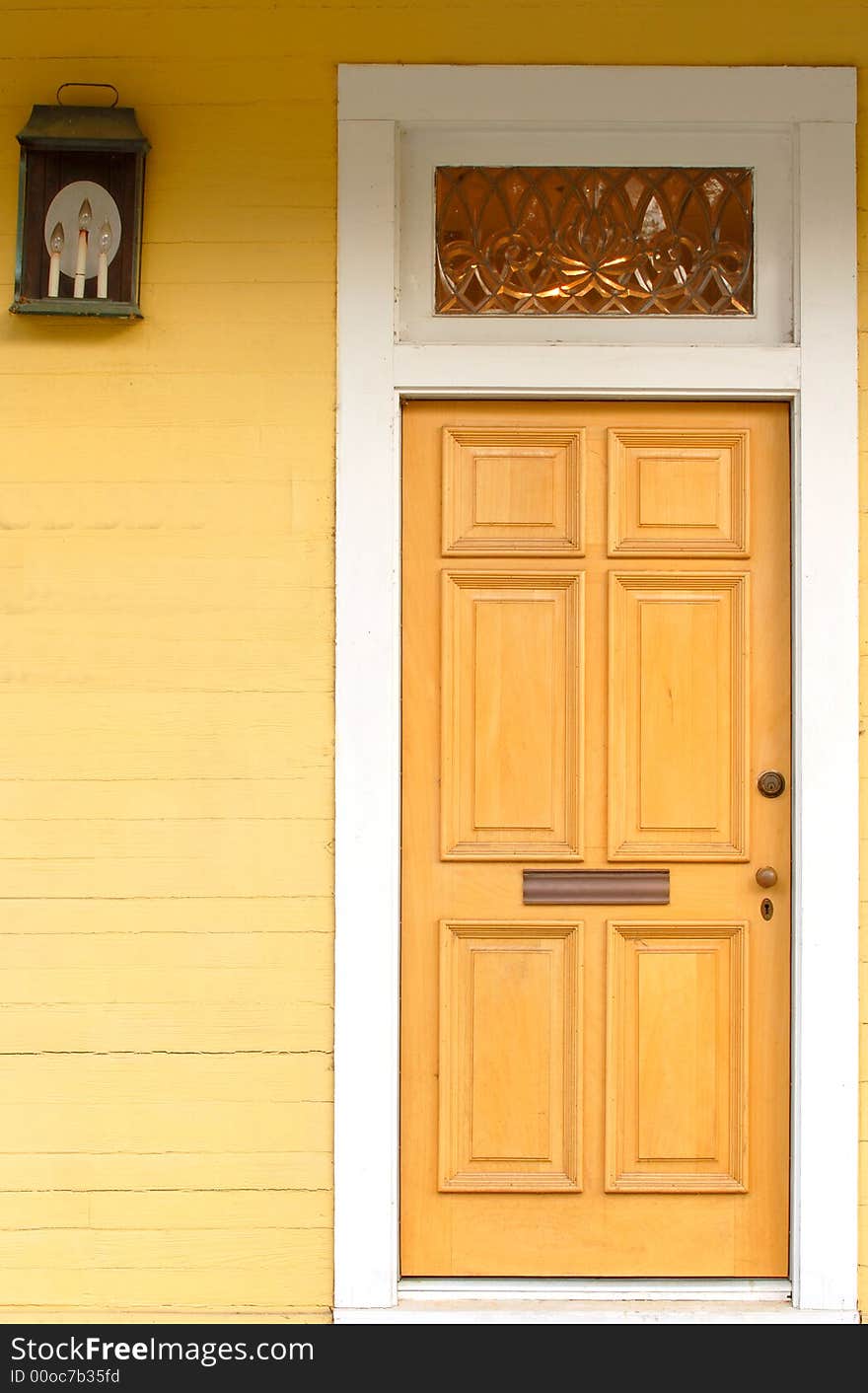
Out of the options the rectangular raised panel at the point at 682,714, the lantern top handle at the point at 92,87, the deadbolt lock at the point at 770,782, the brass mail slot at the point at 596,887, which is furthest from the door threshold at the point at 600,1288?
the lantern top handle at the point at 92,87

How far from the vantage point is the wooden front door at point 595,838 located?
99.0 inches

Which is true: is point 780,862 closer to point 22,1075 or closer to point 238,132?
point 22,1075

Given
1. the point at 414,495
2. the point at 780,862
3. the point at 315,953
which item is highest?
the point at 414,495

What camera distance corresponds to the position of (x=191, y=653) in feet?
8.13

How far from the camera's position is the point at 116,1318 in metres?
2.44

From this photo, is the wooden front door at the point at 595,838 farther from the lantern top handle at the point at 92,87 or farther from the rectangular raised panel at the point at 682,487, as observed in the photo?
the lantern top handle at the point at 92,87

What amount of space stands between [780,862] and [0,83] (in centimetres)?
242

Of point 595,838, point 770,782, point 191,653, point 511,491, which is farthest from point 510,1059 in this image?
point 511,491

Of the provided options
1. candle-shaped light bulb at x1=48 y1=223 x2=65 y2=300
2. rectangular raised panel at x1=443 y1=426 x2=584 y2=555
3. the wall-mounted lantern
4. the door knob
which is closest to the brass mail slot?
the door knob

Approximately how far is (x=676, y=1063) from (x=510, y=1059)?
0.37 metres

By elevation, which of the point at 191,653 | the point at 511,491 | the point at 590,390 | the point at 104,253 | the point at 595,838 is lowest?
the point at 595,838

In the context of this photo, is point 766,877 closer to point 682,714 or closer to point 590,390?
point 682,714

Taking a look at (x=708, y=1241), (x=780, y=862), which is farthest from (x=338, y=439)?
(x=708, y=1241)

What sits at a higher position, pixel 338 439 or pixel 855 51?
pixel 855 51
